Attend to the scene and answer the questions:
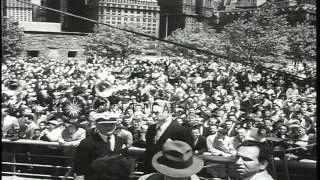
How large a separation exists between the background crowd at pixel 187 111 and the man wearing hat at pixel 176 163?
4.05ft

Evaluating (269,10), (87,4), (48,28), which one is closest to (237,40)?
(269,10)

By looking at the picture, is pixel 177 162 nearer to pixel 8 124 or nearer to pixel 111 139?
pixel 111 139

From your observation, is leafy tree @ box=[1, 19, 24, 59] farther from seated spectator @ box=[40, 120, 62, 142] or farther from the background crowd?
seated spectator @ box=[40, 120, 62, 142]

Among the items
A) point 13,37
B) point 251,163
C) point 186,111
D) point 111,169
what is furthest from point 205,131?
point 13,37

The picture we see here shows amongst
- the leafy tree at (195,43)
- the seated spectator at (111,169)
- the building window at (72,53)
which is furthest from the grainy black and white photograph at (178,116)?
the building window at (72,53)

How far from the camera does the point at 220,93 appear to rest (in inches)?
500

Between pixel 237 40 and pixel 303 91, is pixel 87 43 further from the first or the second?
pixel 303 91

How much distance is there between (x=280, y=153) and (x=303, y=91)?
Result: 7625mm

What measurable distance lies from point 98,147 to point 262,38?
82.3ft

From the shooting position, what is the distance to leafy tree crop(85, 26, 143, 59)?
40.7 m

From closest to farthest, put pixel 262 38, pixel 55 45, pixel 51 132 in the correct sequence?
pixel 51 132 → pixel 262 38 → pixel 55 45

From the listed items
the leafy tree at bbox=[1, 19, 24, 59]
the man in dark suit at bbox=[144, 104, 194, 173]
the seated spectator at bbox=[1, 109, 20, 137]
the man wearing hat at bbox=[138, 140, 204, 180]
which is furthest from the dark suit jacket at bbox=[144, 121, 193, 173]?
the leafy tree at bbox=[1, 19, 24, 59]

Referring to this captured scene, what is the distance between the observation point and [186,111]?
932 centimetres

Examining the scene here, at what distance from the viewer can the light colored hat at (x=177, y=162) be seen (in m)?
3.03
